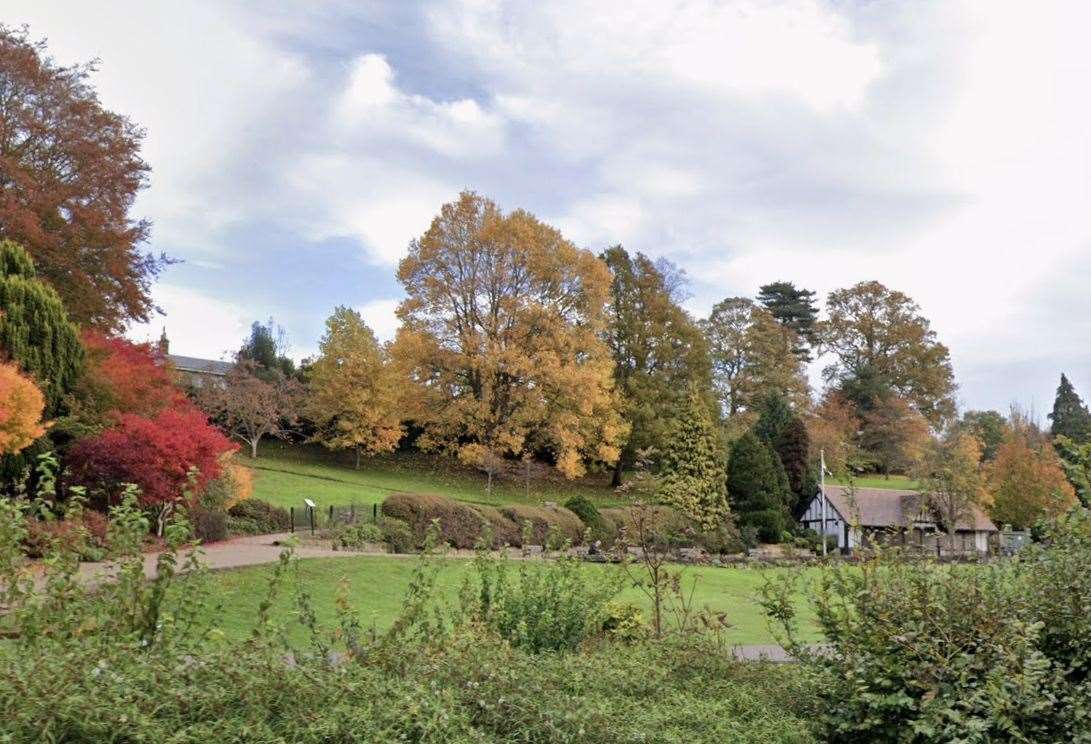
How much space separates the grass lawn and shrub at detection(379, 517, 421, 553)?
9.71 feet

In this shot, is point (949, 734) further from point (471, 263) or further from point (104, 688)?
point (471, 263)

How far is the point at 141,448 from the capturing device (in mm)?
15766

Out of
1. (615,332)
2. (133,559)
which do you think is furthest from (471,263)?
(133,559)

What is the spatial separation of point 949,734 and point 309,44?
846 cm

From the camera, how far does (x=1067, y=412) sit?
2344 inches

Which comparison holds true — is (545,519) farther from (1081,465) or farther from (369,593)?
(1081,465)

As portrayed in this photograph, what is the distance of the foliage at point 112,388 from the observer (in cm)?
1800

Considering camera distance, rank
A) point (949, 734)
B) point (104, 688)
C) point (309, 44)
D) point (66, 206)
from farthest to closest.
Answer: point (66, 206), point (309, 44), point (949, 734), point (104, 688)

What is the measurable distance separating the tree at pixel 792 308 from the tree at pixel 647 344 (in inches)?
820

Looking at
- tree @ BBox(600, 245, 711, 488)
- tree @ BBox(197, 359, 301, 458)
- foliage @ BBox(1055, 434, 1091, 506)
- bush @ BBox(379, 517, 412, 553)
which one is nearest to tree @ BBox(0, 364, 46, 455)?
bush @ BBox(379, 517, 412, 553)

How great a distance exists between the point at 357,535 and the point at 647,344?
76.6 ft

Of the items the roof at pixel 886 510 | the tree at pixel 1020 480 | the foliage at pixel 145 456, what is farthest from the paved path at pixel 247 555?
the tree at pixel 1020 480

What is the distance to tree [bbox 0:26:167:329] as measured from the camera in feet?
71.3

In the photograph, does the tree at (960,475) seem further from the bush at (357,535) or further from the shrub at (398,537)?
the bush at (357,535)
